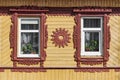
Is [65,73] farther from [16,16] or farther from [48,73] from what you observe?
[16,16]

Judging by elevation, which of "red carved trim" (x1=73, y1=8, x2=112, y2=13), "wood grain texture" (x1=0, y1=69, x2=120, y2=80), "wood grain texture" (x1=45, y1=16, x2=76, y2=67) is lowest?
"wood grain texture" (x1=0, y1=69, x2=120, y2=80)

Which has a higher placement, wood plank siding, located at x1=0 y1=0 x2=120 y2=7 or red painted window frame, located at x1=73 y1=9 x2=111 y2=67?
wood plank siding, located at x1=0 y1=0 x2=120 y2=7

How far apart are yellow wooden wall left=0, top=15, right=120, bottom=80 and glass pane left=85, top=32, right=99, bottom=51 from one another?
555mm

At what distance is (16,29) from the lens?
95.7 ft

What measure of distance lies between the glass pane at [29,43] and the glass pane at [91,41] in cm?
187

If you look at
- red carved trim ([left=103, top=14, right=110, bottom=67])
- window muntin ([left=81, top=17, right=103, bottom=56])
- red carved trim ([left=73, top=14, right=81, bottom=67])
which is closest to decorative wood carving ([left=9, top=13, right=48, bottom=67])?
red carved trim ([left=73, top=14, right=81, bottom=67])

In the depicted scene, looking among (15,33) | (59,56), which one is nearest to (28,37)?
(15,33)

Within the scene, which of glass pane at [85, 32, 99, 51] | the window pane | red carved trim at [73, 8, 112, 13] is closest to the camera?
red carved trim at [73, 8, 112, 13]

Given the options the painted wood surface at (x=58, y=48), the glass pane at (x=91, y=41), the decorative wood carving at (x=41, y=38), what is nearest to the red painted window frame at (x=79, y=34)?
the painted wood surface at (x=58, y=48)

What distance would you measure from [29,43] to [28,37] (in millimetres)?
228

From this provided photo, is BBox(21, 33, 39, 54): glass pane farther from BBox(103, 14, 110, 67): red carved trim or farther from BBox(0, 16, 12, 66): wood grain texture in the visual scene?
BBox(103, 14, 110, 67): red carved trim

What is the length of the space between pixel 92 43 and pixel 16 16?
3007 mm

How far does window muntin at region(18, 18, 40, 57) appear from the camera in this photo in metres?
29.2

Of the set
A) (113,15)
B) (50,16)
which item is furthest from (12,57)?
(113,15)
